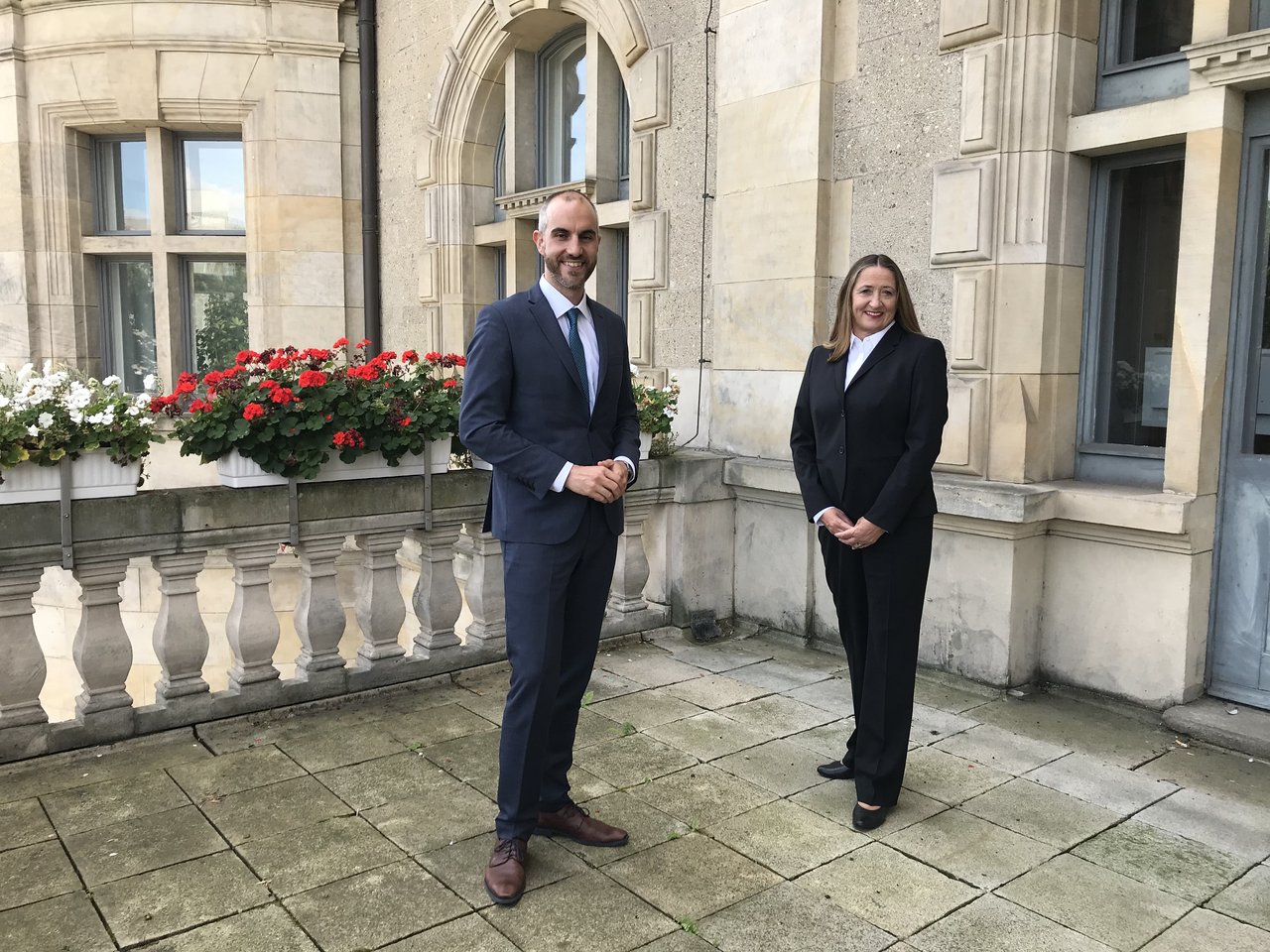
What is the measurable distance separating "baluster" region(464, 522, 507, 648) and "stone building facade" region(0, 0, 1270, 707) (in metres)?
1.07

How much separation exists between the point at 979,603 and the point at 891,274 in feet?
6.31

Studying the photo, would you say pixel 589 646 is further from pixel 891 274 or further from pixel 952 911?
pixel 891 274

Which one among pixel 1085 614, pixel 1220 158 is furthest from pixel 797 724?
pixel 1220 158

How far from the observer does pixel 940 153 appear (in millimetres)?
4762

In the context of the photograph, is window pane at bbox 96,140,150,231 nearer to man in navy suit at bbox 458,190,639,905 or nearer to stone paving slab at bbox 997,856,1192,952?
man in navy suit at bbox 458,190,639,905

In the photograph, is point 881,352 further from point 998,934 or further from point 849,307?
point 998,934

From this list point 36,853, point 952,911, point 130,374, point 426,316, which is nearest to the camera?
point 952,911

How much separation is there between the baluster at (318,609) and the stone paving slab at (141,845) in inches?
43.3

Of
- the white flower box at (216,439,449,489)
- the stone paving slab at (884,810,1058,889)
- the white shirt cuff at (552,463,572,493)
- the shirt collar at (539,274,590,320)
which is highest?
the shirt collar at (539,274,590,320)

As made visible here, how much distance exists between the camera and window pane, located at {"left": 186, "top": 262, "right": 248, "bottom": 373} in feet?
32.1

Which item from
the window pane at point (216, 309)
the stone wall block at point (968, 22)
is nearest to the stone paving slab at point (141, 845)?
the stone wall block at point (968, 22)

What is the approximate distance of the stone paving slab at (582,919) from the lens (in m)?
2.68

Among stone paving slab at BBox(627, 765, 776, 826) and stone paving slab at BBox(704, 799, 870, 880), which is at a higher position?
stone paving slab at BBox(627, 765, 776, 826)

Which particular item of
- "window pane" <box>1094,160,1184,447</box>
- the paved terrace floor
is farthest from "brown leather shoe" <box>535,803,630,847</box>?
"window pane" <box>1094,160,1184,447</box>
